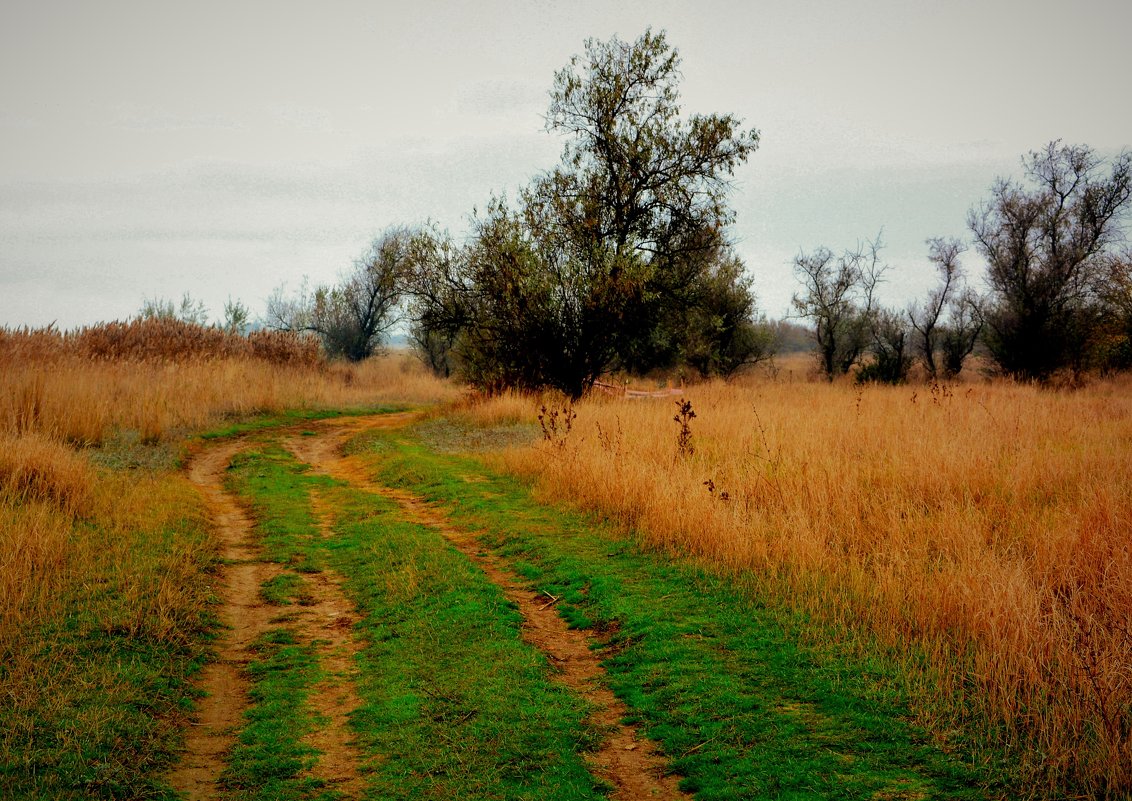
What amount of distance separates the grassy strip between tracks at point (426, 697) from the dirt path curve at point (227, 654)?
0.43 ft

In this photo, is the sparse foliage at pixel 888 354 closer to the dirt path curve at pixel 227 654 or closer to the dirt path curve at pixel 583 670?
the dirt path curve at pixel 583 670

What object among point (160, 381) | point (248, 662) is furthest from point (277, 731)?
point (160, 381)

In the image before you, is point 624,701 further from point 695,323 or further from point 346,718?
point 695,323

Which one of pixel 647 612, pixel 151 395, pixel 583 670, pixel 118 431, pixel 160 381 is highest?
pixel 160 381

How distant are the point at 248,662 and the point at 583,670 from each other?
2.67 metres

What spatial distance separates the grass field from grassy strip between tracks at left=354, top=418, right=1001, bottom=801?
24 mm

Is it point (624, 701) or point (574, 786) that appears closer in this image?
point (574, 786)

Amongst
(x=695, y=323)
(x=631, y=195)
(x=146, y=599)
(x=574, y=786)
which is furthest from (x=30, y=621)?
(x=695, y=323)

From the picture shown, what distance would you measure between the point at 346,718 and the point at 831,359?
39741 millimetres

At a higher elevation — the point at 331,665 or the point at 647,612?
the point at 647,612

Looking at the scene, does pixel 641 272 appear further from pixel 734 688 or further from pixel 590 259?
pixel 734 688

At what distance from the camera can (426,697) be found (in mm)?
5234

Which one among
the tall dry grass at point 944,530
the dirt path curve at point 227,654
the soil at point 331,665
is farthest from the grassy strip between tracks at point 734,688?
the dirt path curve at point 227,654

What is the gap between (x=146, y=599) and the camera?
21.9ft
